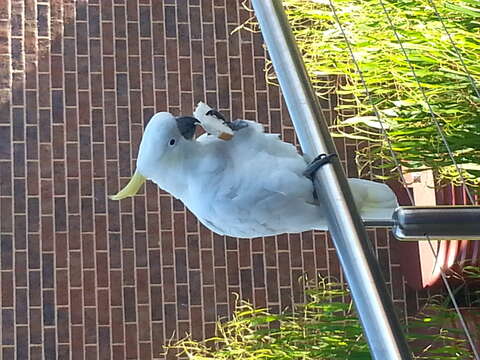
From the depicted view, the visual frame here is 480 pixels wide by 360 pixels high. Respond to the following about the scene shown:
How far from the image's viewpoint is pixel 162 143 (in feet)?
2.26

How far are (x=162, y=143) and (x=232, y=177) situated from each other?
3.0 inches

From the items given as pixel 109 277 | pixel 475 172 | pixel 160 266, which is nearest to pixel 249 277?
pixel 160 266

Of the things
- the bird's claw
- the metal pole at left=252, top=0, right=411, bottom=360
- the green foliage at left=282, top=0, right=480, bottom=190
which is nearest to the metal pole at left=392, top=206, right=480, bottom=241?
the metal pole at left=252, top=0, right=411, bottom=360

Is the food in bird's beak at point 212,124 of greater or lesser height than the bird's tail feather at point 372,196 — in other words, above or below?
above

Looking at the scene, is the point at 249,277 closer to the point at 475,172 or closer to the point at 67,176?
the point at 67,176

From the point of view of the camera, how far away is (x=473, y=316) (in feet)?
4.27

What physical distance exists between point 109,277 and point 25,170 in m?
0.42

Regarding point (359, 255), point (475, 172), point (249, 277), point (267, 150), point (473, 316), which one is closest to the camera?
point (359, 255)

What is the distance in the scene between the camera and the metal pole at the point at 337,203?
367 mm

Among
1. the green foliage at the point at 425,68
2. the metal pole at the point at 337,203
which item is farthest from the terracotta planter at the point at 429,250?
the metal pole at the point at 337,203

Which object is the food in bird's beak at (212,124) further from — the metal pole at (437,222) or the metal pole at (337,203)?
the metal pole at (437,222)

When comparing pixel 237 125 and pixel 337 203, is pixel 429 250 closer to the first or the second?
pixel 237 125

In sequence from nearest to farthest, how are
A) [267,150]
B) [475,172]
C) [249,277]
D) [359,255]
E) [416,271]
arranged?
[359,255] < [267,150] < [475,172] < [416,271] < [249,277]

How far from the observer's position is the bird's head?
70 centimetres
